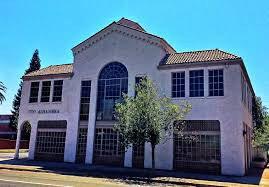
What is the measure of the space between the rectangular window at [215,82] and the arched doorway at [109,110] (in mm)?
7159

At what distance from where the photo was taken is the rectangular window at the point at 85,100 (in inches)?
1053

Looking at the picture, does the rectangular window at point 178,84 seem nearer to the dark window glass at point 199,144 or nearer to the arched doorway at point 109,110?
the dark window glass at point 199,144

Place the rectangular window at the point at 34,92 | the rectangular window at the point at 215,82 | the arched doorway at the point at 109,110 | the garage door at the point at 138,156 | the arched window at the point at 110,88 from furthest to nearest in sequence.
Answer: the rectangular window at the point at 34,92, the arched window at the point at 110,88, the arched doorway at the point at 109,110, the garage door at the point at 138,156, the rectangular window at the point at 215,82

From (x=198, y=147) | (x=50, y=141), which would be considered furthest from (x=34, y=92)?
(x=198, y=147)

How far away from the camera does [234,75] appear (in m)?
21.5

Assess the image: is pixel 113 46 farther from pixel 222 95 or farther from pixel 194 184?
pixel 194 184

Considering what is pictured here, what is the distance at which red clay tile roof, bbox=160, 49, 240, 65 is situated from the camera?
22.4 meters

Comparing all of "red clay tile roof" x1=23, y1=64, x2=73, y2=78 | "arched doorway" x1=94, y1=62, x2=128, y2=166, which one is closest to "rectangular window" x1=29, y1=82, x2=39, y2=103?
"red clay tile roof" x1=23, y1=64, x2=73, y2=78

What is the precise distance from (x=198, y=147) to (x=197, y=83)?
478cm

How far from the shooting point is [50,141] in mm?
27688

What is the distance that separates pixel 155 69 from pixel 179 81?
7.69 ft

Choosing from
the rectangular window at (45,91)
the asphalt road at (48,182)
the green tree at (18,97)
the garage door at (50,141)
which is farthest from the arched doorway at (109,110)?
the green tree at (18,97)

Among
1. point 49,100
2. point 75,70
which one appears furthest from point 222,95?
point 49,100

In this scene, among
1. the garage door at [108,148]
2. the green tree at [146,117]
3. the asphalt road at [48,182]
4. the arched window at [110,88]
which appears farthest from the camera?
the arched window at [110,88]
